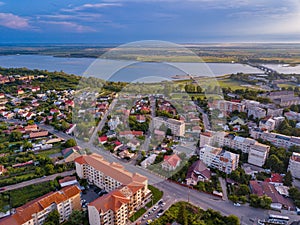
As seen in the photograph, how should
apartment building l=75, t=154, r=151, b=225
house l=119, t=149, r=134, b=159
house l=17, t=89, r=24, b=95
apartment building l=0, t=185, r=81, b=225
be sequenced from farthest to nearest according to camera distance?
house l=17, t=89, r=24, b=95, house l=119, t=149, r=134, b=159, apartment building l=75, t=154, r=151, b=225, apartment building l=0, t=185, r=81, b=225

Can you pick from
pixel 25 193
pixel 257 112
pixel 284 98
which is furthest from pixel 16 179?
pixel 284 98

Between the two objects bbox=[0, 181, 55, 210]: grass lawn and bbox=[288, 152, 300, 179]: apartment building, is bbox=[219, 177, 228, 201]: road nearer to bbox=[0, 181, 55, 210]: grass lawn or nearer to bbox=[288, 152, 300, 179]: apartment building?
bbox=[288, 152, 300, 179]: apartment building

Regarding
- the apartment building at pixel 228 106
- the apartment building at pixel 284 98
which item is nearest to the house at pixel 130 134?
the apartment building at pixel 228 106

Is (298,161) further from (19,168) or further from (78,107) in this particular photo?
(78,107)

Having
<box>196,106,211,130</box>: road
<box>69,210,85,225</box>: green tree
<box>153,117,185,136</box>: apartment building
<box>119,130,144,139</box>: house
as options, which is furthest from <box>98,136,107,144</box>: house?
<box>196,106,211,130</box>: road

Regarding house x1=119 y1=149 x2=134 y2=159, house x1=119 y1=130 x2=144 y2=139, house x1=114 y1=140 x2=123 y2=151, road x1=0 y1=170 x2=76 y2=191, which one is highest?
house x1=119 y1=130 x2=144 y2=139

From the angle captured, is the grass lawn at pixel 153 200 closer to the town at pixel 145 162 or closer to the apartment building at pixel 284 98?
the town at pixel 145 162
